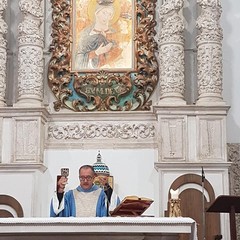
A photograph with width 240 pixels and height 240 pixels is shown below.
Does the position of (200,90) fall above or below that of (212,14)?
below

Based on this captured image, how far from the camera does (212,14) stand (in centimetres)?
1095

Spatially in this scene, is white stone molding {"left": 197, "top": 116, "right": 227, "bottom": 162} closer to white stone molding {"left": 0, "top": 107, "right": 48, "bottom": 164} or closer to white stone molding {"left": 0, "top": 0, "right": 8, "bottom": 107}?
white stone molding {"left": 0, "top": 107, "right": 48, "bottom": 164}

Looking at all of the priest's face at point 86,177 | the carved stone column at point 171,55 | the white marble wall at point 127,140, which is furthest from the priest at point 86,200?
the carved stone column at point 171,55

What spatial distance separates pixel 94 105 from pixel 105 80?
42cm

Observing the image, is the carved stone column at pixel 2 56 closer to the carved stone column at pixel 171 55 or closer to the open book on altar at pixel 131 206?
the carved stone column at pixel 171 55

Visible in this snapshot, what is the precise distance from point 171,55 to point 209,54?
562 mm

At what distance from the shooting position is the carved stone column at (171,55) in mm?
10719

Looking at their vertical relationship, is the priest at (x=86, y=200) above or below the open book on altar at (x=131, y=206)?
above

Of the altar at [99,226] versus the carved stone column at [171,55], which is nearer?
the altar at [99,226]

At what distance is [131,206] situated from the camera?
7.48 meters

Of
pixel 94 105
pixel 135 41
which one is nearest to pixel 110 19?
pixel 135 41

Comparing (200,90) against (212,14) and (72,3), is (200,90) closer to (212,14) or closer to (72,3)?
(212,14)

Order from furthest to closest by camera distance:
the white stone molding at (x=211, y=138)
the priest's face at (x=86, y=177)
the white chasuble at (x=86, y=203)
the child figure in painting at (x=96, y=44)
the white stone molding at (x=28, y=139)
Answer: the child figure in painting at (x=96, y=44), the white stone molding at (x=28, y=139), the white stone molding at (x=211, y=138), the white chasuble at (x=86, y=203), the priest's face at (x=86, y=177)

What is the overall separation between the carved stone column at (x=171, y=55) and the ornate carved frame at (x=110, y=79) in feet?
1.02
